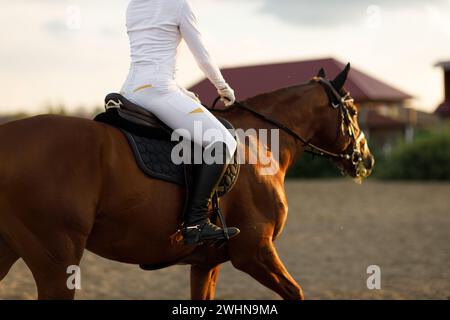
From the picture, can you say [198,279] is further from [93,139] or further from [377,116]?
[377,116]

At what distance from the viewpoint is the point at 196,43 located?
4.86 metres

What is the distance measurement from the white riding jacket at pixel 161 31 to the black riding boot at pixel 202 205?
767 millimetres

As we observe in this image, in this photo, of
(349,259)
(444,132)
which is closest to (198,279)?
(349,259)

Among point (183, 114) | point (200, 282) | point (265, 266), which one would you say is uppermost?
point (183, 114)

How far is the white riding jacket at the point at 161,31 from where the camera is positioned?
4.77 m

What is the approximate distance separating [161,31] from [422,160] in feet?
77.8

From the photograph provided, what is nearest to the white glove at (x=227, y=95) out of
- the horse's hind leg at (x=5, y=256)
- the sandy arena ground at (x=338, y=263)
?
the horse's hind leg at (x=5, y=256)

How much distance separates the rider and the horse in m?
0.18

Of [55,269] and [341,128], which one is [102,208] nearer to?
[55,269]

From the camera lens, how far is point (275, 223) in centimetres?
532

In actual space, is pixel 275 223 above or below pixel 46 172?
below

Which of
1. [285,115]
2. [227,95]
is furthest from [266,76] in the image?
[227,95]

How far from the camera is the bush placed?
26328 mm
